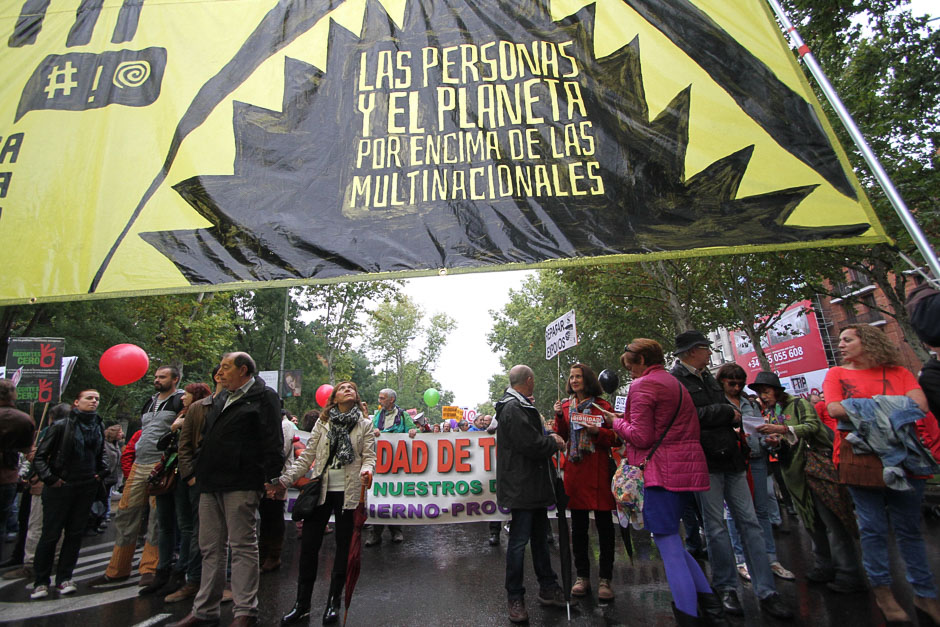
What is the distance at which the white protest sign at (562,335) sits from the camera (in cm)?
704

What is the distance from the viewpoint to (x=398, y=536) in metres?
7.50

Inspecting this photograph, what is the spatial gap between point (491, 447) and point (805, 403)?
353cm

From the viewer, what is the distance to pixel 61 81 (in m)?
3.33

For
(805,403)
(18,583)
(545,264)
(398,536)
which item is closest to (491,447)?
(398,536)

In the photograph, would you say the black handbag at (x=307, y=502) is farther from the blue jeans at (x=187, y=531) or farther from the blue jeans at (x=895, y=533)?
the blue jeans at (x=895, y=533)

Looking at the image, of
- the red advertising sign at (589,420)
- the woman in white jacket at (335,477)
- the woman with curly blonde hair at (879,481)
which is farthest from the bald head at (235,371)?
the woman with curly blonde hair at (879,481)

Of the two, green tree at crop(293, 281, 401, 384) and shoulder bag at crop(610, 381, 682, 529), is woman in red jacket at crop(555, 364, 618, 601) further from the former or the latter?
green tree at crop(293, 281, 401, 384)

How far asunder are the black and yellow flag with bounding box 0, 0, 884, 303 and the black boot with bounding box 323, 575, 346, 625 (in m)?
2.79

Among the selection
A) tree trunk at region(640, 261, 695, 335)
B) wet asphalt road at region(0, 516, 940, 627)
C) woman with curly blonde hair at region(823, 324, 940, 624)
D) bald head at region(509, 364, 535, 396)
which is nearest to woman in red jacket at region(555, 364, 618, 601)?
wet asphalt road at region(0, 516, 940, 627)

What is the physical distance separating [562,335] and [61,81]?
19.6 ft

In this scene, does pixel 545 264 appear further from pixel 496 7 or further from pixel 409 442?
pixel 409 442

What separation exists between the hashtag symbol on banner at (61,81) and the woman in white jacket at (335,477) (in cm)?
290

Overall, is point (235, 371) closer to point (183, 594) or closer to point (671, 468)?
point (183, 594)

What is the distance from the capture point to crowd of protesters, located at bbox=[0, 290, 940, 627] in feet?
11.5
